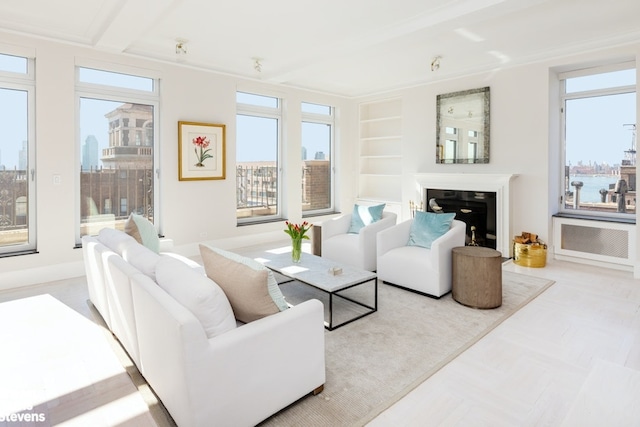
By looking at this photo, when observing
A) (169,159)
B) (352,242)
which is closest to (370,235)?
(352,242)

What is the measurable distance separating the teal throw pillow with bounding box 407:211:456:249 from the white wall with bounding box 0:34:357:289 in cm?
291

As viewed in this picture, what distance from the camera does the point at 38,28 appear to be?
4.04 meters

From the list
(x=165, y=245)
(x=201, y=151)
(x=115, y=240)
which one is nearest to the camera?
(x=115, y=240)

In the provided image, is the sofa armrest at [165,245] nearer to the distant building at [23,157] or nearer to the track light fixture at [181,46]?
the distant building at [23,157]

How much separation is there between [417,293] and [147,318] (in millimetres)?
2687

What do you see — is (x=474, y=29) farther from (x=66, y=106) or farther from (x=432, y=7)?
(x=66, y=106)

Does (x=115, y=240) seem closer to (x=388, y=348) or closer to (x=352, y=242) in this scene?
(x=388, y=348)

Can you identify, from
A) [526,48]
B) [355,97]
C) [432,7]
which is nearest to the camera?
[432,7]

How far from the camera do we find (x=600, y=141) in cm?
502

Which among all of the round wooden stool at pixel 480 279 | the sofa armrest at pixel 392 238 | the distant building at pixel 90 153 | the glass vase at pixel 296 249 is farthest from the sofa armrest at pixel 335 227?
the distant building at pixel 90 153

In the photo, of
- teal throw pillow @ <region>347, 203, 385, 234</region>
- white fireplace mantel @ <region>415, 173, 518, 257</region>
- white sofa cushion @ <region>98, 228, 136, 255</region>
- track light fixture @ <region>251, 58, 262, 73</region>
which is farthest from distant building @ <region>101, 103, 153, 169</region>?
white fireplace mantel @ <region>415, 173, 518, 257</region>

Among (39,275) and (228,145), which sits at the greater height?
(228,145)

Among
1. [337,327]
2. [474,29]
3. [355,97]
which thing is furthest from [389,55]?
[337,327]

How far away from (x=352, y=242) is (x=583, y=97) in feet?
12.0
